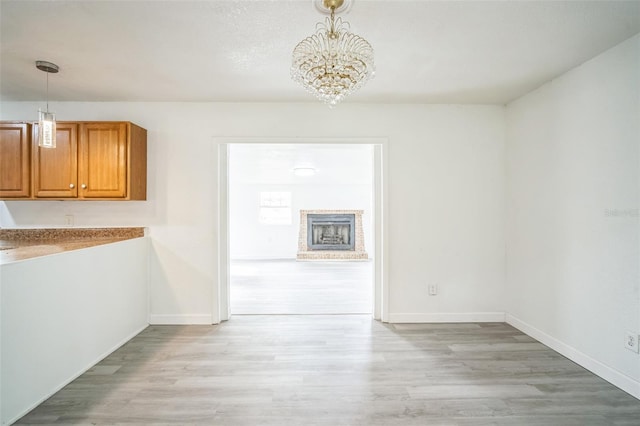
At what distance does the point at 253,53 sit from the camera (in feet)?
7.42

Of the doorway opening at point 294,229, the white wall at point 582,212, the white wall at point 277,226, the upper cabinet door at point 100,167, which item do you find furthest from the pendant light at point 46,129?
the white wall at point 277,226

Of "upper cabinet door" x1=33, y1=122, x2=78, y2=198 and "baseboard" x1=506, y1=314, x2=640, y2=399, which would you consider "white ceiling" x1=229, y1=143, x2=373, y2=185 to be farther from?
"baseboard" x1=506, y1=314, x2=640, y2=399

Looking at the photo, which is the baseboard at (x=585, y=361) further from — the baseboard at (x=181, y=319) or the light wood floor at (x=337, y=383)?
the baseboard at (x=181, y=319)

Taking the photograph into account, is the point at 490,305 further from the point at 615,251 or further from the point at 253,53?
the point at 253,53

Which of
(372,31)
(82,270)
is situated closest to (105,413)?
(82,270)

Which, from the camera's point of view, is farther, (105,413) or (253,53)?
(253,53)

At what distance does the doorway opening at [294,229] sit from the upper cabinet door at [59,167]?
194 centimetres

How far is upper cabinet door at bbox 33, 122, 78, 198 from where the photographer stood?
9.83 ft

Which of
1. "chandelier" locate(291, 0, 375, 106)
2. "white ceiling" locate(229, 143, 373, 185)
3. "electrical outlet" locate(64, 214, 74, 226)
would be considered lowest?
"electrical outlet" locate(64, 214, 74, 226)

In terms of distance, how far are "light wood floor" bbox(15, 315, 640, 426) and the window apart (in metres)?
5.41

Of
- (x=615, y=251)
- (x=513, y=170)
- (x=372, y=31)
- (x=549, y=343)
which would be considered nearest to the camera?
(x=372, y=31)

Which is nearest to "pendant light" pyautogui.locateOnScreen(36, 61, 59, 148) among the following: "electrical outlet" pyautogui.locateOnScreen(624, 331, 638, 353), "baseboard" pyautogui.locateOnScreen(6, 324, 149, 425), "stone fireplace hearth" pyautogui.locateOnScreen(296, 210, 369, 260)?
"baseboard" pyautogui.locateOnScreen(6, 324, 149, 425)

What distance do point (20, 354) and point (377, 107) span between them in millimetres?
3461

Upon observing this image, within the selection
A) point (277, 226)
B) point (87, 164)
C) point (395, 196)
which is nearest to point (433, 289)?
point (395, 196)
